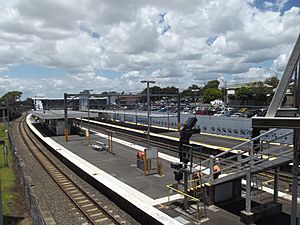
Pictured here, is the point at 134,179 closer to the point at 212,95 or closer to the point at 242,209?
the point at 242,209

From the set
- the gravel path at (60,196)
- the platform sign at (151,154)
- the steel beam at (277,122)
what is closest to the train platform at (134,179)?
the gravel path at (60,196)

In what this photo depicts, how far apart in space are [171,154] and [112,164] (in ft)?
18.7

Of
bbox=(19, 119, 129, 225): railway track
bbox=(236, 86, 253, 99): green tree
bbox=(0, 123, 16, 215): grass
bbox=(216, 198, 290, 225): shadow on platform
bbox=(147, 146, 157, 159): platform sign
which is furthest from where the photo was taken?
bbox=(236, 86, 253, 99): green tree

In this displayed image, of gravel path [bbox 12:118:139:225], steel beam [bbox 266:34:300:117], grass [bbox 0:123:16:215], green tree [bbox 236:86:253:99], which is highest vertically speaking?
green tree [bbox 236:86:253:99]

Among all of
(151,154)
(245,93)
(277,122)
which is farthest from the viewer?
(245,93)

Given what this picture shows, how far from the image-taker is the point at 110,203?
12969mm

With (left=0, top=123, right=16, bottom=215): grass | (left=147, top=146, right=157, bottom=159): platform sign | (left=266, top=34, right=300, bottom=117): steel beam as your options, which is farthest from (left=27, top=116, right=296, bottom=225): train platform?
(left=266, top=34, right=300, bottom=117): steel beam

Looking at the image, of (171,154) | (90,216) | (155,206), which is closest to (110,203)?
(90,216)

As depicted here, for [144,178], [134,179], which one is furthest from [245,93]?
[134,179]

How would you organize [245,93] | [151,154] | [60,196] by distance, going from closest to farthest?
[60,196] < [151,154] < [245,93]

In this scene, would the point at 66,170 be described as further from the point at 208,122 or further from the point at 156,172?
the point at 208,122

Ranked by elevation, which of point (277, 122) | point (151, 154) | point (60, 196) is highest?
point (277, 122)

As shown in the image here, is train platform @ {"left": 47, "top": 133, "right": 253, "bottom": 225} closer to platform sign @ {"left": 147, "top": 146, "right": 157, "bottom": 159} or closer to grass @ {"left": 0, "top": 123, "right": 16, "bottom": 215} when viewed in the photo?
platform sign @ {"left": 147, "top": 146, "right": 157, "bottom": 159}

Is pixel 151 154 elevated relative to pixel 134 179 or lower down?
elevated
